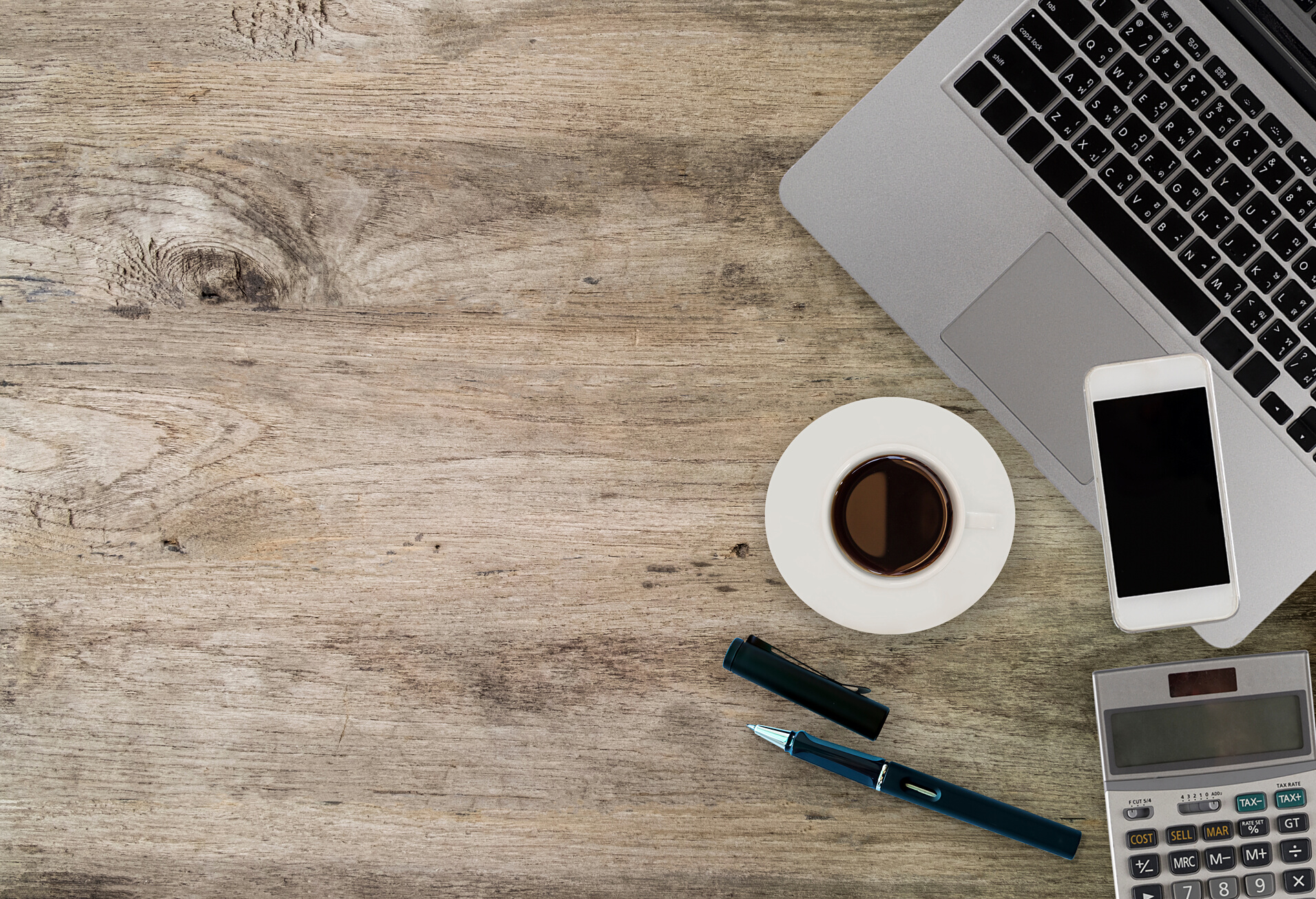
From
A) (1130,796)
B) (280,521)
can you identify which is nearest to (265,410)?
(280,521)

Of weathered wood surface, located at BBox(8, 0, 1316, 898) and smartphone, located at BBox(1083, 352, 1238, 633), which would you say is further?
weathered wood surface, located at BBox(8, 0, 1316, 898)

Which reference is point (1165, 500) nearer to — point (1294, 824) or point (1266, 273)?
→ point (1266, 273)

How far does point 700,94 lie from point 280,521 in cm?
61

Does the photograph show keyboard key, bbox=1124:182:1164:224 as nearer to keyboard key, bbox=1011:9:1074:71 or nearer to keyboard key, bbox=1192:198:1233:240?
keyboard key, bbox=1192:198:1233:240

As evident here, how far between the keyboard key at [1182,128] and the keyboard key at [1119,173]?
43 mm

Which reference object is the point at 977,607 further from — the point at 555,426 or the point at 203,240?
the point at 203,240

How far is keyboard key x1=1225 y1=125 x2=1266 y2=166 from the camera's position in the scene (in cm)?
70

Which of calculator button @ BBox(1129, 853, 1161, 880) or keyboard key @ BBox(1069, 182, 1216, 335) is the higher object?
keyboard key @ BBox(1069, 182, 1216, 335)

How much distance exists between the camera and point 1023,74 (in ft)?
2.35

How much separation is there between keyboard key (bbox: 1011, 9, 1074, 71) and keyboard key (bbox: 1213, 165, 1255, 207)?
17cm

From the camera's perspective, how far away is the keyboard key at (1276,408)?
0.70 meters

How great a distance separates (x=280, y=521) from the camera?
0.82 m

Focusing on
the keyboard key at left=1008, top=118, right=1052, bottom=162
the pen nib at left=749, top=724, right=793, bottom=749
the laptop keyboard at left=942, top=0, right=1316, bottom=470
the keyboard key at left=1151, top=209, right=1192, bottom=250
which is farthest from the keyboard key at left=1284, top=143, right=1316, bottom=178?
the pen nib at left=749, top=724, right=793, bottom=749

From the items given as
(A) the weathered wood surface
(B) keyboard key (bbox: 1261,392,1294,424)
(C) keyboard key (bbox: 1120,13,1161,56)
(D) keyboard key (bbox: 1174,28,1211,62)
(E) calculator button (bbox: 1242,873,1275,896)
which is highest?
(D) keyboard key (bbox: 1174,28,1211,62)
